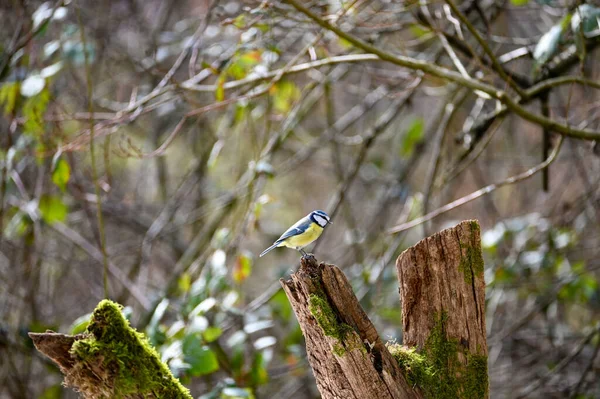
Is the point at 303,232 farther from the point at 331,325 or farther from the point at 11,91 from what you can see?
the point at 11,91

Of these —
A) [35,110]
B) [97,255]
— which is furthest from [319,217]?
[97,255]

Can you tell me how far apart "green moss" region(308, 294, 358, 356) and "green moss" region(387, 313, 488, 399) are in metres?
0.23

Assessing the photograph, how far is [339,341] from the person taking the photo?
1894mm

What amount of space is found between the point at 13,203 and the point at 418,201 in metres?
2.71

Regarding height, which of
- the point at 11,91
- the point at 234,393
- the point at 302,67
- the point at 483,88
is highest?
the point at 11,91

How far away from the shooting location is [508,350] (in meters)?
5.38

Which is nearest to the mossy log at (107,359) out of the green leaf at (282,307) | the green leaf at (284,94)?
the green leaf at (284,94)

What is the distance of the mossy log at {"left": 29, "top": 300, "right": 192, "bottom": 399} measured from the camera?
1759 mm

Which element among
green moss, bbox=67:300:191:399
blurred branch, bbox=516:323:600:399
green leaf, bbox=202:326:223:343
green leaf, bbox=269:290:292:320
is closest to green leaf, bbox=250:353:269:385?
green leaf, bbox=202:326:223:343

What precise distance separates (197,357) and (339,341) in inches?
43.2

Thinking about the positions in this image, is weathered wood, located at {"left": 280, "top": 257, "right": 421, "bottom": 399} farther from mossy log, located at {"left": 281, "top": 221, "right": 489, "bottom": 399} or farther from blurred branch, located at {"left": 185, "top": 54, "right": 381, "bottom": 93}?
blurred branch, located at {"left": 185, "top": 54, "right": 381, "bottom": 93}

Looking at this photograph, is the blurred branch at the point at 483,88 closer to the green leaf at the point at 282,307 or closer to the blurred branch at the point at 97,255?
the green leaf at the point at 282,307

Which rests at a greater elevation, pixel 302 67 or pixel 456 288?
pixel 302 67

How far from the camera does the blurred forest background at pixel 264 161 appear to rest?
10.5 ft
